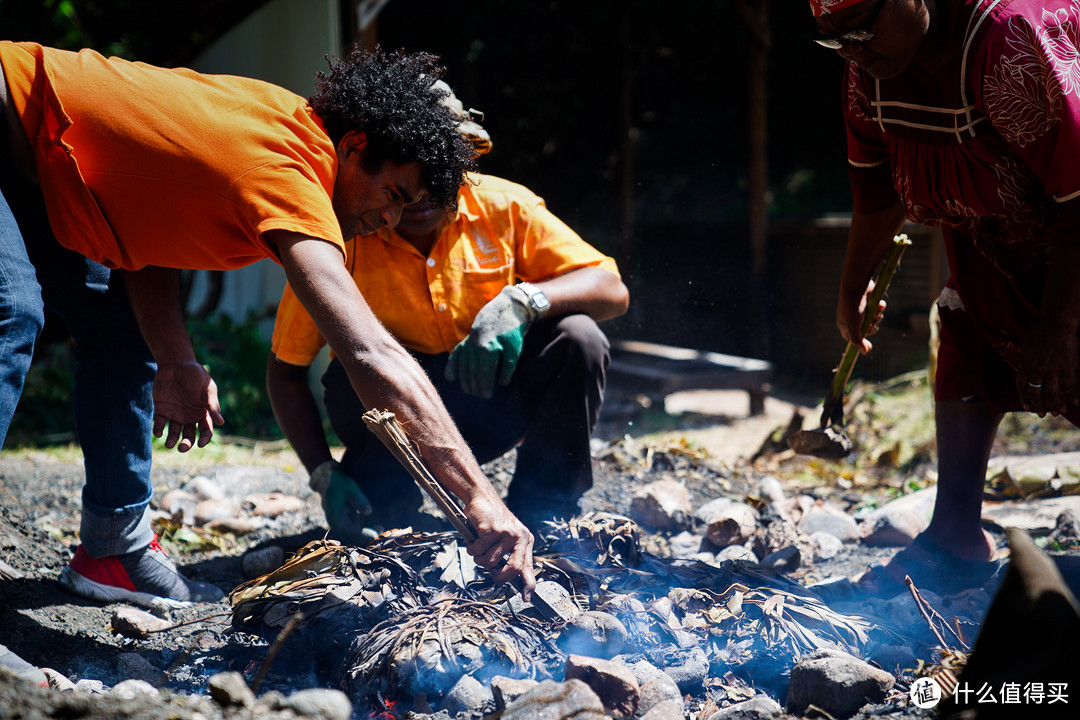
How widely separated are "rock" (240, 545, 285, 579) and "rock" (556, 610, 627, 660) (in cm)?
114

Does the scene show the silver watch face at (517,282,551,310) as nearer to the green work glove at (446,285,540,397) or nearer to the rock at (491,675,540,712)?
the green work glove at (446,285,540,397)

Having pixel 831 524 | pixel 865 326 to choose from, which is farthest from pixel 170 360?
pixel 831 524

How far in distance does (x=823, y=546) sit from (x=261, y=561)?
73.5 inches

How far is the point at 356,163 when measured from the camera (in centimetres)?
197

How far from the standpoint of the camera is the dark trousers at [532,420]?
262 centimetres

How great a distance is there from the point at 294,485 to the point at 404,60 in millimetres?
1997

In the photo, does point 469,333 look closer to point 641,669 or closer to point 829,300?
point 641,669

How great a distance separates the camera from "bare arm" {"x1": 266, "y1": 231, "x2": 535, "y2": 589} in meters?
1.65

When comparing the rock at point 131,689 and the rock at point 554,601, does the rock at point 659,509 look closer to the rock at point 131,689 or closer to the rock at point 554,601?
the rock at point 554,601

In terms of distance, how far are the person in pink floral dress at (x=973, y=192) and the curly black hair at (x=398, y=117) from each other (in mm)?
945

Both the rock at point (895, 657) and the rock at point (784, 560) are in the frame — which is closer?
the rock at point (895, 657)

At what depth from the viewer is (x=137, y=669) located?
1906mm

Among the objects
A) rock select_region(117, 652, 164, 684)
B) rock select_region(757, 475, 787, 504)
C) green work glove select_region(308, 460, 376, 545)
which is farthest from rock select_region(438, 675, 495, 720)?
rock select_region(757, 475, 787, 504)

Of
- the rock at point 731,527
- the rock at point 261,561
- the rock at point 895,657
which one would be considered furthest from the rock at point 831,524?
the rock at point 261,561
